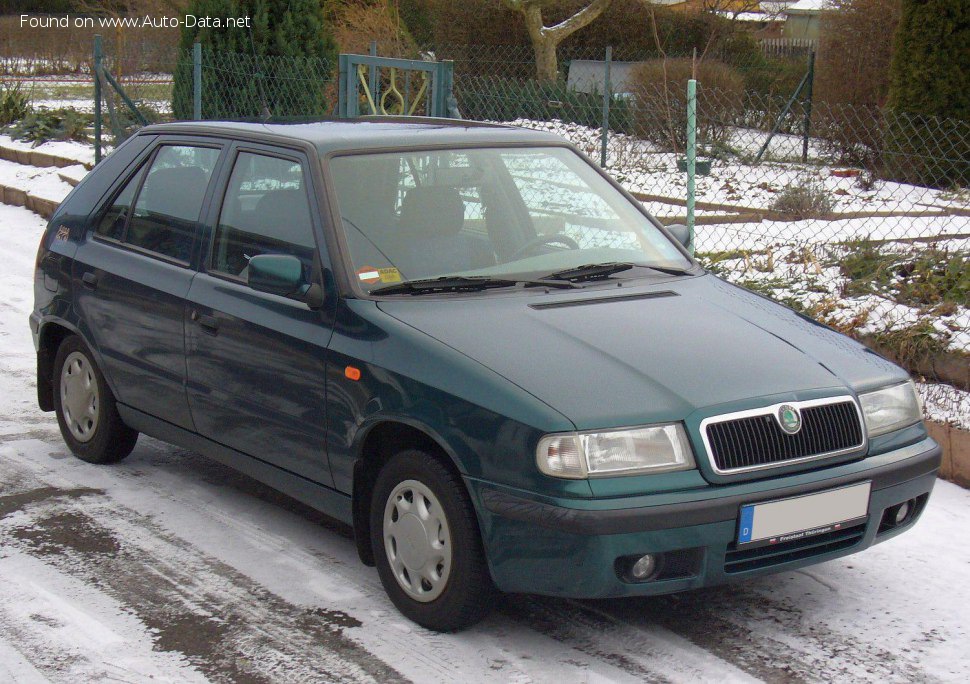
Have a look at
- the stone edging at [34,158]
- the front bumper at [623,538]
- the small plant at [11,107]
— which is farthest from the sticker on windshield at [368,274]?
the small plant at [11,107]

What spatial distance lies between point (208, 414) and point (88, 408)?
3.81ft

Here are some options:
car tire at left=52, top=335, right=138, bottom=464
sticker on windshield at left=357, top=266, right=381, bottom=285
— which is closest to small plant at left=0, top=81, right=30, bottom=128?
car tire at left=52, top=335, right=138, bottom=464

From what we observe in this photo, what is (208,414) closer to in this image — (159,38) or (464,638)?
(464,638)

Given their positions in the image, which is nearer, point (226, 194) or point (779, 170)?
point (226, 194)

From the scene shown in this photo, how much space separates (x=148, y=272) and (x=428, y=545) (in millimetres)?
2057

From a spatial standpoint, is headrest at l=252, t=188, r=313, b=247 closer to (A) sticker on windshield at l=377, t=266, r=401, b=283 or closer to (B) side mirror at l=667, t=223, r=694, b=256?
(A) sticker on windshield at l=377, t=266, r=401, b=283

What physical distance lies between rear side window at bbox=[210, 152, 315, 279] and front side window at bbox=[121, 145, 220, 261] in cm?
20

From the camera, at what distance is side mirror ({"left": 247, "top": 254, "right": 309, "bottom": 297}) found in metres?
4.36

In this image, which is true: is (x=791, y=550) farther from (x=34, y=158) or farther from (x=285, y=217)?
(x=34, y=158)

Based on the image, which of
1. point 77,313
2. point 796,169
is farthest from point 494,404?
point 796,169

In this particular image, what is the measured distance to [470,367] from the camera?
388 cm

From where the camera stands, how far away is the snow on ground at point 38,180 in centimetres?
1383

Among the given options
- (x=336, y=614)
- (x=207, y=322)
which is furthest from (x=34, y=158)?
(x=336, y=614)

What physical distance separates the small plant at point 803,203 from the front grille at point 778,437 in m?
6.62
